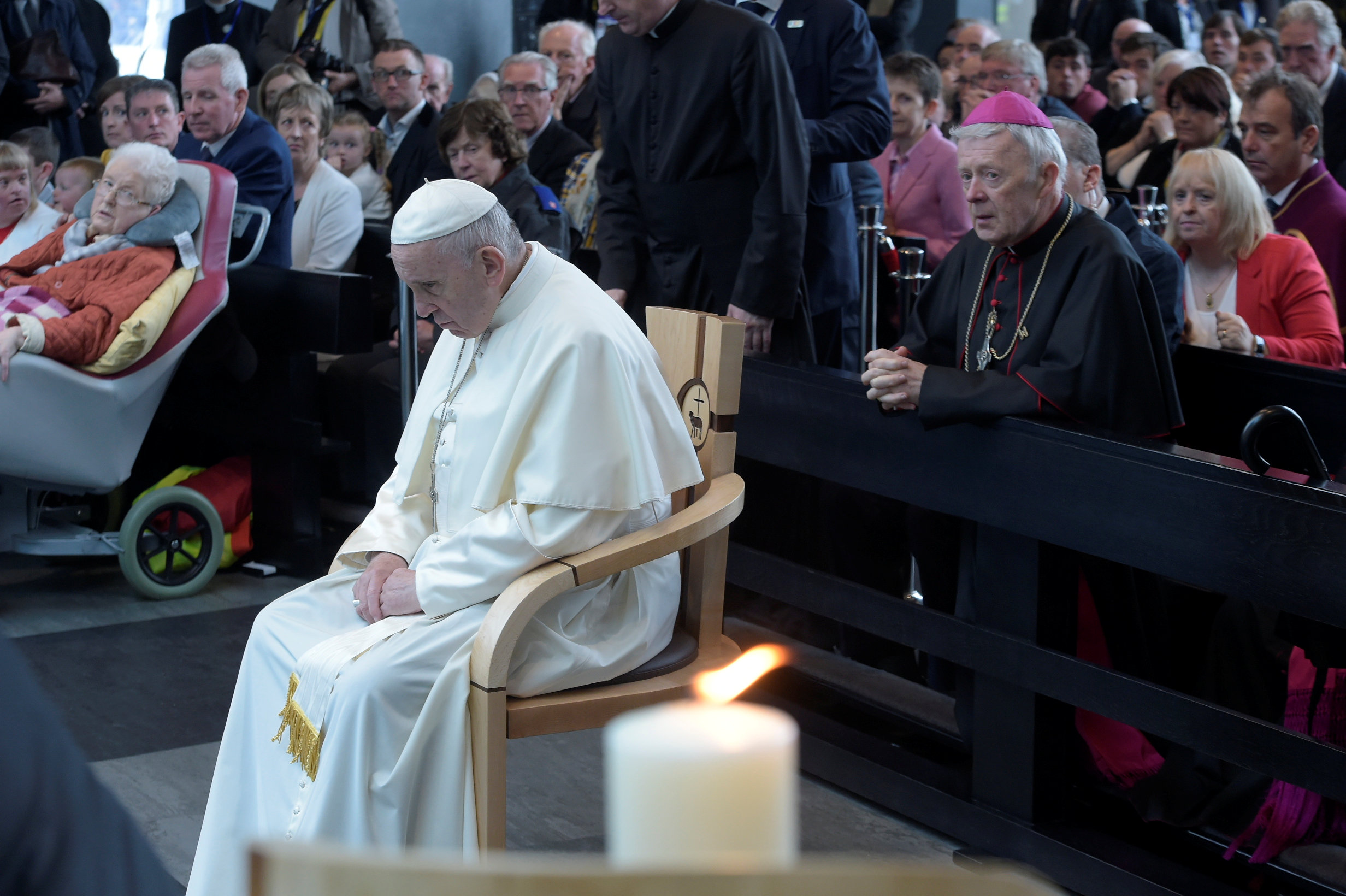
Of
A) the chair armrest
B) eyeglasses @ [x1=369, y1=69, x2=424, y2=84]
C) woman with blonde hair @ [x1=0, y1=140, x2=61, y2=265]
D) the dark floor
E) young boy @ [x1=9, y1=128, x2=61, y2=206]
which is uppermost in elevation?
eyeglasses @ [x1=369, y1=69, x2=424, y2=84]

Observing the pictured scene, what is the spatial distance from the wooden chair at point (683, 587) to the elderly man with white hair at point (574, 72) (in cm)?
382

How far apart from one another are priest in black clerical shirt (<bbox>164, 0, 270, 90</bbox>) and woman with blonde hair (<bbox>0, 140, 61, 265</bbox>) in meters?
2.36

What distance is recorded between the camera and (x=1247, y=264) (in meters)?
3.90

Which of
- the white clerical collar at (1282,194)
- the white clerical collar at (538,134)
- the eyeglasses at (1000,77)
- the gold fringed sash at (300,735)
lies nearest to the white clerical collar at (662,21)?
the white clerical collar at (538,134)

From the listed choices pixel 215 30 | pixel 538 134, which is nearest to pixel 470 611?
pixel 538 134

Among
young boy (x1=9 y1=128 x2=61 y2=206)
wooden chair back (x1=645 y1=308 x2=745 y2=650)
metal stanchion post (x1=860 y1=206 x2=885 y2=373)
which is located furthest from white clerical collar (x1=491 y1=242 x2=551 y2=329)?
young boy (x1=9 y1=128 x2=61 y2=206)

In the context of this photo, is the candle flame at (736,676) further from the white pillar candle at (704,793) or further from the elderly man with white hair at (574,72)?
the elderly man with white hair at (574,72)

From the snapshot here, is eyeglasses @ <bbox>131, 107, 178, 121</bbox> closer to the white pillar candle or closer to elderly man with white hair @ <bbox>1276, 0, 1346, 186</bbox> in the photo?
elderly man with white hair @ <bbox>1276, 0, 1346, 186</bbox>

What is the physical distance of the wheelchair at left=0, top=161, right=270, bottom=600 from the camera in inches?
174

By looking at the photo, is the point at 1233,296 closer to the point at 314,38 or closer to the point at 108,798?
the point at 108,798

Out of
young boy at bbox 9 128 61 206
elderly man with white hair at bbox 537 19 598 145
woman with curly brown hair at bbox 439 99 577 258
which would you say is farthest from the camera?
elderly man with white hair at bbox 537 19 598 145

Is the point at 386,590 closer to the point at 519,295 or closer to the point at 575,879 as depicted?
the point at 519,295

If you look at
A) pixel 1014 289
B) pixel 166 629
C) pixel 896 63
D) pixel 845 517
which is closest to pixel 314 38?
pixel 896 63

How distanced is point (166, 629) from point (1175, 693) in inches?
122
